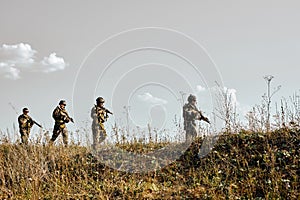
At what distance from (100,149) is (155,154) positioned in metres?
1.51

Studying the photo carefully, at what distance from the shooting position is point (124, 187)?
773 cm

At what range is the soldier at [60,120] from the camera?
40.0ft

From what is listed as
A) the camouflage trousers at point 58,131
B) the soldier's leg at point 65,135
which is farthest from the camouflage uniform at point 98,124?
the camouflage trousers at point 58,131

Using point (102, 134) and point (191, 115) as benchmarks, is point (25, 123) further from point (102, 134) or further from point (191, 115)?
point (191, 115)

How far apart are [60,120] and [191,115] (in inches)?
164

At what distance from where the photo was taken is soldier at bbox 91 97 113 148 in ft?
36.0

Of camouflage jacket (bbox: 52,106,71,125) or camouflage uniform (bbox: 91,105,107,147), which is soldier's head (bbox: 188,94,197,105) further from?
camouflage jacket (bbox: 52,106,71,125)

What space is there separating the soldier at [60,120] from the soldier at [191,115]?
12.3ft

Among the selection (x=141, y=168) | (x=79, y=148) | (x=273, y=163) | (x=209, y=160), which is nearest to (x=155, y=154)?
(x=141, y=168)

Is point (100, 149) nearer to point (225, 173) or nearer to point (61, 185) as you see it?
point (61, 185)

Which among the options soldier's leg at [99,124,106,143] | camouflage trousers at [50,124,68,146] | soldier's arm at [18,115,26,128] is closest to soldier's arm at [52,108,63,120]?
camouflage trousers at [50,124,68,146]

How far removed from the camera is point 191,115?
10914mm

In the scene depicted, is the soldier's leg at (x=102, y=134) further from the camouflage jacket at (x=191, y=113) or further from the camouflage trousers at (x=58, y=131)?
the camouflage jacket at (x=191, y=113)

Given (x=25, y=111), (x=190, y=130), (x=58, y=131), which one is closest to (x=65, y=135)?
(x=58, y=131)
